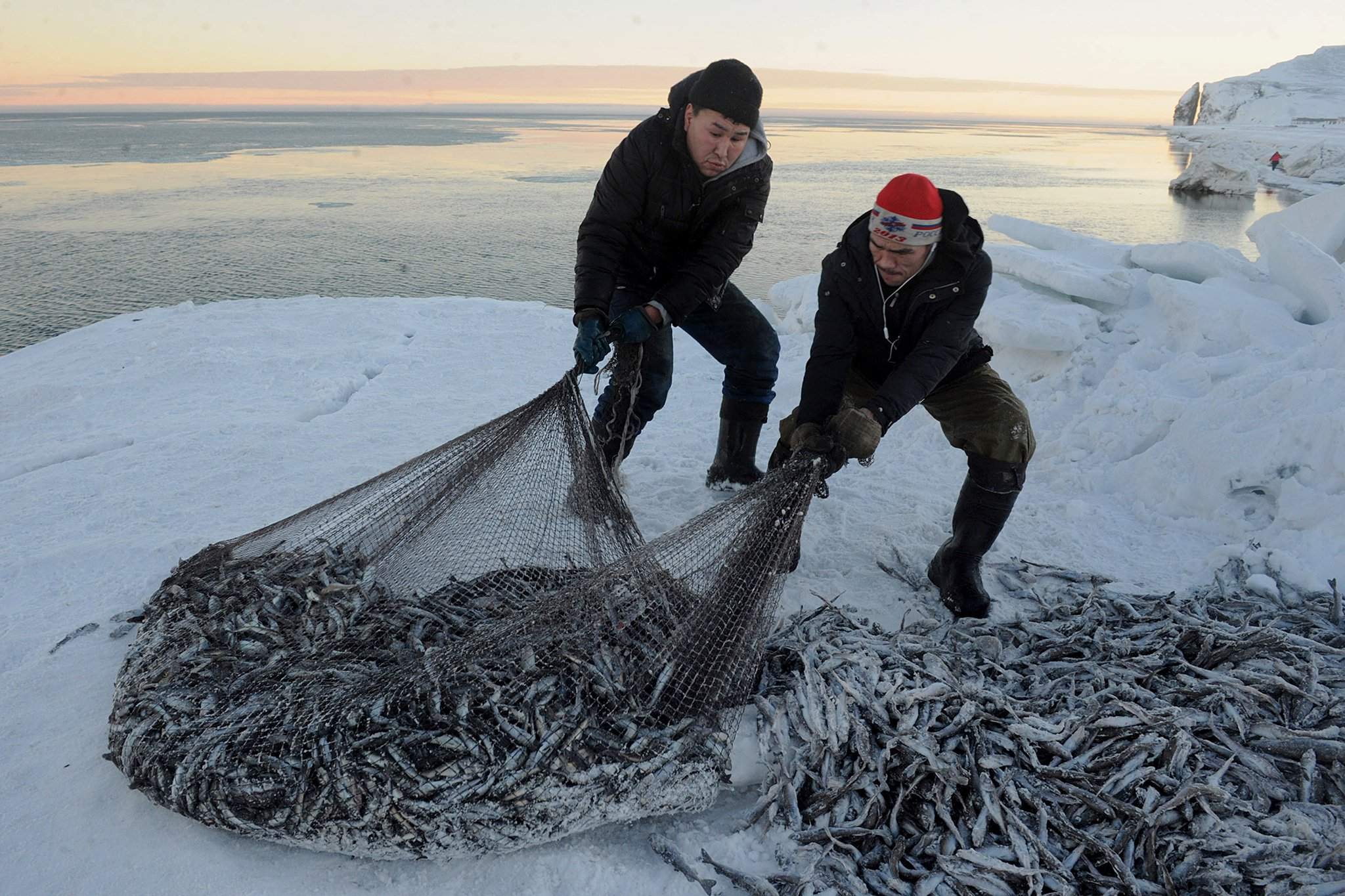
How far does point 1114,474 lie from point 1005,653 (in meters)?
2.04

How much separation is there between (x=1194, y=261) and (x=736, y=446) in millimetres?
4368

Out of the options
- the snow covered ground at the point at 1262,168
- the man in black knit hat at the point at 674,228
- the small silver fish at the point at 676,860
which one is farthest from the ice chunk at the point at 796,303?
the snow covered ground at the point at 1262,168

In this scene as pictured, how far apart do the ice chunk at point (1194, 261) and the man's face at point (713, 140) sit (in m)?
4.54

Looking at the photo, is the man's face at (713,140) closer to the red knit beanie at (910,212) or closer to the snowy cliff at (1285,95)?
the red knit beanie at (910,212)

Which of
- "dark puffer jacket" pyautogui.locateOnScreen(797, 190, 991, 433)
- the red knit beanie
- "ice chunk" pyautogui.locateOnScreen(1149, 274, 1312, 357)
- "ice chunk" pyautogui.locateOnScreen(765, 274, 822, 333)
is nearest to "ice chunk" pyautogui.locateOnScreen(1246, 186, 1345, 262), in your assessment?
"ice chunk" pyautogui.locateOnScreen(1149, 274, 1312, 357)

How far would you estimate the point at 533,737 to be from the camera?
2297 mm

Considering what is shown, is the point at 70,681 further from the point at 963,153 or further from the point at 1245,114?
the point at 1245,114

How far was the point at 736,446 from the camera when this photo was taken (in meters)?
4.49

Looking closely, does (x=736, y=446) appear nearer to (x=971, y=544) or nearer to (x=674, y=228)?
(x=674, y=228)

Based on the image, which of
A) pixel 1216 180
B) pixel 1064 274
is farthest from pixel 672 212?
pixel 1216 180

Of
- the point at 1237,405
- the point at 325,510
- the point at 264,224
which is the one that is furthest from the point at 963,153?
the point at 325,510

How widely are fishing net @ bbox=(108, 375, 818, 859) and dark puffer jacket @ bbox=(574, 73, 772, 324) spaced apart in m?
0.63

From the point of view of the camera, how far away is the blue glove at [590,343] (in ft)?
11.7

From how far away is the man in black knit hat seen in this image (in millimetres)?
3436
